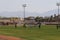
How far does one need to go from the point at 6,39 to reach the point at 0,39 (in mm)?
626

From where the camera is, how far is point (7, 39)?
68.3 feet

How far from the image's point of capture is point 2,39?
21125 millimetres

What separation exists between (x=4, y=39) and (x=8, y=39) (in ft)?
1.51

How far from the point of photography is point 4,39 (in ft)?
68.9

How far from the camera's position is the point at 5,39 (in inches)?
825

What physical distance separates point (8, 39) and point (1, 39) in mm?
771

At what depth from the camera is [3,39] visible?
21.1m

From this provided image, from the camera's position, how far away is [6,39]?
2088 cm

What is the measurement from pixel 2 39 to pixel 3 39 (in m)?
0.10

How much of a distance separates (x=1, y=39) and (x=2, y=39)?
0.32ft

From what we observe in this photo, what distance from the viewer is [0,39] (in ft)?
69.1

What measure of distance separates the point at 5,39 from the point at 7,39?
24cm

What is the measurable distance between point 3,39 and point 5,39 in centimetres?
26

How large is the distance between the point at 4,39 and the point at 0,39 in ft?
1.30
